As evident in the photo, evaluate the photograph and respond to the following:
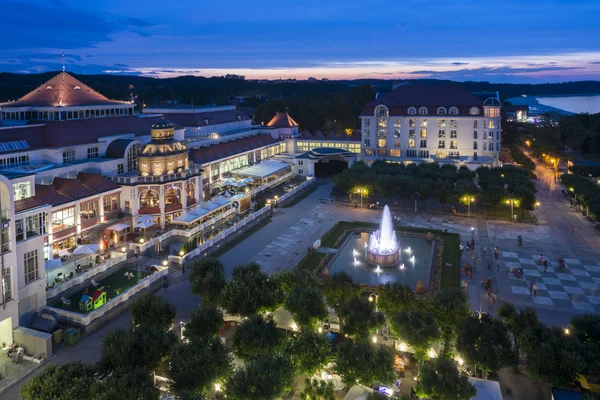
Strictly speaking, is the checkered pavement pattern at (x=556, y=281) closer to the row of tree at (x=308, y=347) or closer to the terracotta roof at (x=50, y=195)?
the row of tree at (x=308, y=347)

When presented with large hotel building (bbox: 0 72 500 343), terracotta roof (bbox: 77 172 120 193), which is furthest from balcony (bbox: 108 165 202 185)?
terracotta roof (bbox: 77 172 120 193)

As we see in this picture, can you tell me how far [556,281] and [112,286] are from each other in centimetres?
3887

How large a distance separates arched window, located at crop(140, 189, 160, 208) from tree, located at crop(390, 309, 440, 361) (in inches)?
1443

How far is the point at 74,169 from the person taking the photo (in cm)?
5159

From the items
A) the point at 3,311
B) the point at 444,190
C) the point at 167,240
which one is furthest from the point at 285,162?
the point at 3,311

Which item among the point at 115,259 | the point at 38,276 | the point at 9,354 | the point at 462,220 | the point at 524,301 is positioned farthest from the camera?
the point at 462,220

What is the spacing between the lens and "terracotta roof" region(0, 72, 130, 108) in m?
58.4

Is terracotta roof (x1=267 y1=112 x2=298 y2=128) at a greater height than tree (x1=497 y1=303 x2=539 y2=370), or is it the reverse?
terracotta roof (x1=267 y1=112 x2=298 y2=128)

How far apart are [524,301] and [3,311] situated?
3778cm

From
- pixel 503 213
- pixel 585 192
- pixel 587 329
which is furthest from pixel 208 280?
pixel 585 192

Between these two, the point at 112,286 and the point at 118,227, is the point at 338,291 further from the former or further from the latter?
the point at 118,227

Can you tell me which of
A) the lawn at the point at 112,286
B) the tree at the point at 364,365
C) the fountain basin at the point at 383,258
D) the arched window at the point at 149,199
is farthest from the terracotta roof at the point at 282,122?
the tree at the point at 364,365

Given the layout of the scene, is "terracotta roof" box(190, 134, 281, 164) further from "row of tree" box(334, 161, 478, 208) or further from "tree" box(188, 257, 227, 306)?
"tree" box(188, 257, 227, 306)

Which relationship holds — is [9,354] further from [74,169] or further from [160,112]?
[160,112]
